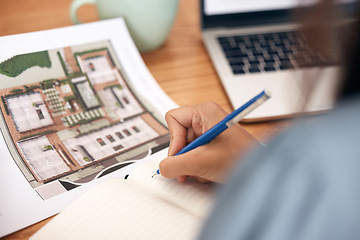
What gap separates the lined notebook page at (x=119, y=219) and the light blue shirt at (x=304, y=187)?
0.58 feet

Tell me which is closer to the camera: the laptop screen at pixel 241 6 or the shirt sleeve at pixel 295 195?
the shirt sleeve at pixel 295 195

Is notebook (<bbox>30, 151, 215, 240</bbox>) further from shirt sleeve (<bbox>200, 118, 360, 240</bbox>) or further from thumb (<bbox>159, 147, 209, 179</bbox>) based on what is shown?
shirt sleeve (<bbox>200, 118, 360, 240</bbox>)

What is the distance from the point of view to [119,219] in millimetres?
374

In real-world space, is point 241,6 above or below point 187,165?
above

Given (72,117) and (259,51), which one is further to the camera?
(259,51)


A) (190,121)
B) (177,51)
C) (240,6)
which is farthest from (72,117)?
(240,6)

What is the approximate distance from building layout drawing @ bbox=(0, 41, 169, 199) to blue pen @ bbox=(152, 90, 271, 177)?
0.32 ft

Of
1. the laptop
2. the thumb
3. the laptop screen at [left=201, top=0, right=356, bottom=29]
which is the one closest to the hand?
the thumb

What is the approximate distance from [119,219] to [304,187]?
0.78 ft

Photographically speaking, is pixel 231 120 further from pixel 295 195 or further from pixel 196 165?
pixel 295 195

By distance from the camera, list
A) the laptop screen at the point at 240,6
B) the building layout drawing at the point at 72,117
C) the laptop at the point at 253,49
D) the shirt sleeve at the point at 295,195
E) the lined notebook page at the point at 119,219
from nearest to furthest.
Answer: the shirt sleeve at the point at 295,195, the lined notebook page at the point at 119,219, the building layout drawing at the point at 72,117, the laptop at the point at 253,49, the laptop screen at the point at 240,6

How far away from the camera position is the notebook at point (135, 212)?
1.19ft

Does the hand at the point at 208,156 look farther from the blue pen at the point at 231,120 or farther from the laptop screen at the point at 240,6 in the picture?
the laptop screen at the point at 240,6

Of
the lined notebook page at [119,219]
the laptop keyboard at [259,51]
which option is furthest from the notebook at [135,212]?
the laptop keyboard at [259,51]
